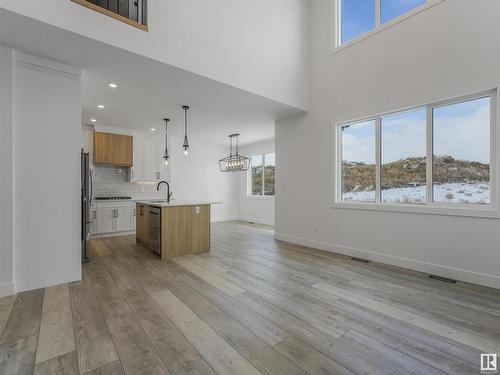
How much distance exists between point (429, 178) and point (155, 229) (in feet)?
15.0

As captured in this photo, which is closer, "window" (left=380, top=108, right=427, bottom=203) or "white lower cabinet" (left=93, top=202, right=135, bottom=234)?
"window" (left=380, top=108, right=427, bottom=203)

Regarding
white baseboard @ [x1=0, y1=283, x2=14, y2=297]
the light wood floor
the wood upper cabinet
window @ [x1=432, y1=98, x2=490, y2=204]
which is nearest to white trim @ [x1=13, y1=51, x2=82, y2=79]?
white baseboard @ [x1=0, y1=283, x2=14, y2=297]

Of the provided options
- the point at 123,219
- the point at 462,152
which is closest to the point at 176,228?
the point at 123,219

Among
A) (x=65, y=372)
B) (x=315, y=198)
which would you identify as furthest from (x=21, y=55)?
(x=315, y=198)

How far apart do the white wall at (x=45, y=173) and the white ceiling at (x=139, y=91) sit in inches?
12.1

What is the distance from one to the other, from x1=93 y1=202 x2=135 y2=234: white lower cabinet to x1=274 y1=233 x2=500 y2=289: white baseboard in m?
4.50

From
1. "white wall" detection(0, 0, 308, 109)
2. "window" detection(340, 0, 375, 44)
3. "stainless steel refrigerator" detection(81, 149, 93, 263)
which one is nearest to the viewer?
"white wall" detection(0, 0, 308, 109)

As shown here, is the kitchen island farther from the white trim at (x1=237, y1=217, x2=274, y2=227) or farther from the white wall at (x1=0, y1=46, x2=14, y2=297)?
the white trim at (x1=237, y1=217, x2=274, y2=227)

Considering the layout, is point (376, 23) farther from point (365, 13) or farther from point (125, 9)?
point (125, 9)

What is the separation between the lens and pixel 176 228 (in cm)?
429

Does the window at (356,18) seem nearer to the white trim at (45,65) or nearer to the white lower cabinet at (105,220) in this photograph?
the white trim at (45,65)

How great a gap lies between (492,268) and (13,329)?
198 inches

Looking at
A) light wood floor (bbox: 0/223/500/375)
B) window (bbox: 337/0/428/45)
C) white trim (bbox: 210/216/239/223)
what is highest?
window (bbox: 337/0/428/45)

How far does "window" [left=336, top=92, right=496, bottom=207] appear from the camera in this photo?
10.2 feet
